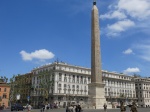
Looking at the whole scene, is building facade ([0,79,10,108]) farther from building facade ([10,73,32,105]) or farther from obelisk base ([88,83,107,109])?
obelisk base ([88,83,107,109])

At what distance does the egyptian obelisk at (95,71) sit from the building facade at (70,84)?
36.8m

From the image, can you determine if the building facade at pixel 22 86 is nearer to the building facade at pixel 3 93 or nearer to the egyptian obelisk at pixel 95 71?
the building facade at pixel 3 93

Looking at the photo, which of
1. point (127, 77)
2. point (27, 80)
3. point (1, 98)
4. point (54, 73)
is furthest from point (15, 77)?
point (127, 77)

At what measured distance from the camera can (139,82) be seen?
5157 inches

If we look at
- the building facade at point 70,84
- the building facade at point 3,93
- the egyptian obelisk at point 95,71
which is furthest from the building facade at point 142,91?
the egyptian obelisk at point 95,71

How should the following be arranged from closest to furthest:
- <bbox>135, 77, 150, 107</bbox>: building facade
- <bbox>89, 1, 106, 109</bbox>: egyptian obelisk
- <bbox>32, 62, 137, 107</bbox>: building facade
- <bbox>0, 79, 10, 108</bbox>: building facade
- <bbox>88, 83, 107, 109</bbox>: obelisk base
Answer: <bbox>88, 83, 107, 109</bbox>: obelisk base
<bbox>89, 1, 106, 109</bbox>: egyptian obelisk
<bbox>32, 62, 137, 107</bbox>: building facade
<bbox>0, 79, 10, 108</bbox>: building facade
<bbox>135, 77, 150, 107</bbox>: building facade

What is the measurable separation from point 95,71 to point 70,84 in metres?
50.5

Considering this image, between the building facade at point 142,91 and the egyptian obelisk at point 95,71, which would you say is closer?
the egyptian obelisk at point 95,71

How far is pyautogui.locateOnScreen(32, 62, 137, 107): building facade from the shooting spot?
3467 inches

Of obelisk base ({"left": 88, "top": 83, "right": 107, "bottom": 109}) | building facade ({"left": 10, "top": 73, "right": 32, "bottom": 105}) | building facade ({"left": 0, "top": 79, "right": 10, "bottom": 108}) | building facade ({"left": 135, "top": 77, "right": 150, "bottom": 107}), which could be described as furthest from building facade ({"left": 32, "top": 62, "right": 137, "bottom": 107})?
obelisk base ({"left": 88, "top": 83, "right": 107, "bottom": 109})

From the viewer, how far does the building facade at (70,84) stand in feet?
289

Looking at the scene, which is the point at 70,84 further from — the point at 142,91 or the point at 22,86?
the point at 142,91

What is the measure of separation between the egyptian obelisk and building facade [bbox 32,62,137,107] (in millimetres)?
36788

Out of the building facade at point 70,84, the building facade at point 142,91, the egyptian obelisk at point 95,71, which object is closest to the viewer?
the egyptian obelisk at point 95,71
